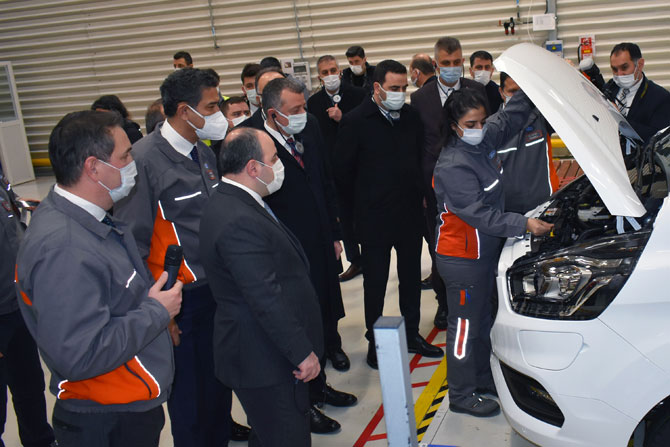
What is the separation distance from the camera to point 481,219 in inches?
141

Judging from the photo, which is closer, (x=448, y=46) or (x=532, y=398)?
(x=532, y=398)

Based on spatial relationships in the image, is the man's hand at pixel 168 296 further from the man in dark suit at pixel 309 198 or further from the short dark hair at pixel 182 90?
the man in dark suit at pixel 309 198

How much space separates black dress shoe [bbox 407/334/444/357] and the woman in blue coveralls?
0.61 m

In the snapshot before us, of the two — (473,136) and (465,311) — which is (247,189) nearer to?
(473,136)

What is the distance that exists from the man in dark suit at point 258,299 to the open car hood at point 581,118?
122 centimetres

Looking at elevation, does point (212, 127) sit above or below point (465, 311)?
above

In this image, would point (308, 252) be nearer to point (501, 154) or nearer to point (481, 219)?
point (481, 219)

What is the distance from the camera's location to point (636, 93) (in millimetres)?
5438

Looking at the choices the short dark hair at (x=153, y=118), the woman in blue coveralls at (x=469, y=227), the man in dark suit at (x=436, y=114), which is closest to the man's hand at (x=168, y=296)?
the woman in blue coveralls at (x=469, y=227)

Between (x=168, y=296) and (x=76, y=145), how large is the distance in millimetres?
625

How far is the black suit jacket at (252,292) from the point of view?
2.63 meters

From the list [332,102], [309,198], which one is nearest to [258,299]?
[309,198]

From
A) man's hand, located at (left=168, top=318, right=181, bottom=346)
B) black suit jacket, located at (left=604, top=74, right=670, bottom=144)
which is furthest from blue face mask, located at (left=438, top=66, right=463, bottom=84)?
man's hand, located at (left=168, top=318, right=181, bottom=346)

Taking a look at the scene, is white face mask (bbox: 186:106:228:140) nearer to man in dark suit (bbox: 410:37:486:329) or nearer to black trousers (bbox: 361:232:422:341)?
black trousers (bbox: 361:232:422:341)
